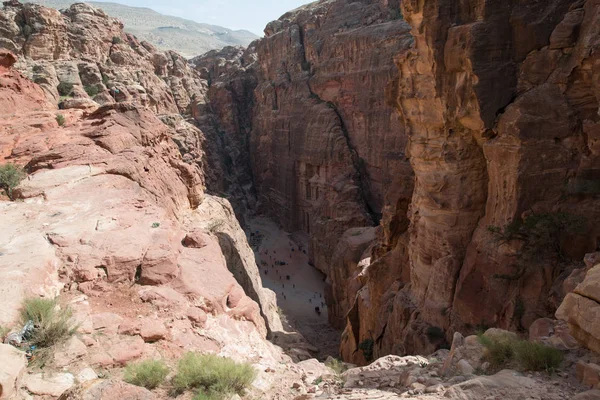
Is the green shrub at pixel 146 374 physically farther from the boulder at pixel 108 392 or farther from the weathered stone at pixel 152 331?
the weathered stone at pixel 152 331

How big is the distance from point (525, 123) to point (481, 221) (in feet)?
11.7

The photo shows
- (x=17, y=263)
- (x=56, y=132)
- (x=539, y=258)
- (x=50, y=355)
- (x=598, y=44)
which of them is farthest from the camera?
(x=56, y=132)

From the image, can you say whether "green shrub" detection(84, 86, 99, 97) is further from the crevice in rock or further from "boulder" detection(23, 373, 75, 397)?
"boulder" detection(23, 373, 75, 397)

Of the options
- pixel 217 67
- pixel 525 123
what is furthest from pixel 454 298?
pixel 217 67

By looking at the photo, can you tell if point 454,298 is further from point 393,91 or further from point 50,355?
point 50,355

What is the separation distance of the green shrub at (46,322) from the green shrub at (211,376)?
187 centimetres

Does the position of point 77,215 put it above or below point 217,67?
below

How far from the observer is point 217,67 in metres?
65.8

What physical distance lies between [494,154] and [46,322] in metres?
11.5

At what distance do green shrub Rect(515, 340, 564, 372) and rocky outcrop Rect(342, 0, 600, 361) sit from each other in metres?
4.72

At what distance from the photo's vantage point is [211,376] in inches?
251

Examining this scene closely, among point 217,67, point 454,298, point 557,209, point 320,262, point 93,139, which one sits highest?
point 217,67

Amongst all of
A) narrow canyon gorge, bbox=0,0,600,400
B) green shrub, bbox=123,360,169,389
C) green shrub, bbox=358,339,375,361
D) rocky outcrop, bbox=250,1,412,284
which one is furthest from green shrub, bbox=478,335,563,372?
Result: rocky outcrop, bbox=250,1,412,284

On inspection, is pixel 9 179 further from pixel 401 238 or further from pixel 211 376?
pixel 401 238
